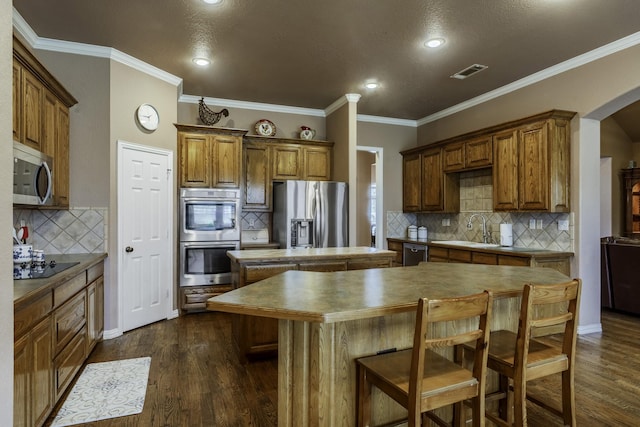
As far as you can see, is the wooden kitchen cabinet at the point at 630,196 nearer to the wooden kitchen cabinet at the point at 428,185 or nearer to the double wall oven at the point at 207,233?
the wooden kitchen cabinet at the point at 428,185

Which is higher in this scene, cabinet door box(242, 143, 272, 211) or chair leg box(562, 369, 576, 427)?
cabinet door box(242, 143, 272, 211)

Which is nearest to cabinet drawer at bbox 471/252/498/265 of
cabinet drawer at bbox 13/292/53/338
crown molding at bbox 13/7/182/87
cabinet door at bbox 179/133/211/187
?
cabinet door at bbox 179/133/211/187

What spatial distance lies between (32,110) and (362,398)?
2.99 meters

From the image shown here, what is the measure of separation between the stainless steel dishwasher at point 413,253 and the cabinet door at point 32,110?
4.65 meters

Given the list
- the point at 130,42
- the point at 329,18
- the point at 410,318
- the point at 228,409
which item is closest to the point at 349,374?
the point at 410,318

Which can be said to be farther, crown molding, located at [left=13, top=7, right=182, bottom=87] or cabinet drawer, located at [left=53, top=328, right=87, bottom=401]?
crown molding, located at [left=13, top=7, right=182, bottom=87]

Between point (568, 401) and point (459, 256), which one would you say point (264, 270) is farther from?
point (459, 256)

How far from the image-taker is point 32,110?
8.95 ft

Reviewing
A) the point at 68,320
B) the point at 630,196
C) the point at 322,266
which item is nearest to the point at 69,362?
the point at 68,320

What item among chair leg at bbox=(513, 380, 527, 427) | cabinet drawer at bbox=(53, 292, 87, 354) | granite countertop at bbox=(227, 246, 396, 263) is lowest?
chair leg at bbox=(513, 380, 527, 427)

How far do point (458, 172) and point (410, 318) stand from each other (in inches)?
156

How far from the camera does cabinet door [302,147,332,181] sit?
5.62m

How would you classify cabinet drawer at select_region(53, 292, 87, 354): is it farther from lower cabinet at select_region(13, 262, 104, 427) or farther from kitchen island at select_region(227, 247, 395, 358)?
kitchen island at select_region(227, 247, 395, 358)

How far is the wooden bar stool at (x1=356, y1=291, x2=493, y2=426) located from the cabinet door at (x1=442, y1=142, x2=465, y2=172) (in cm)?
399
